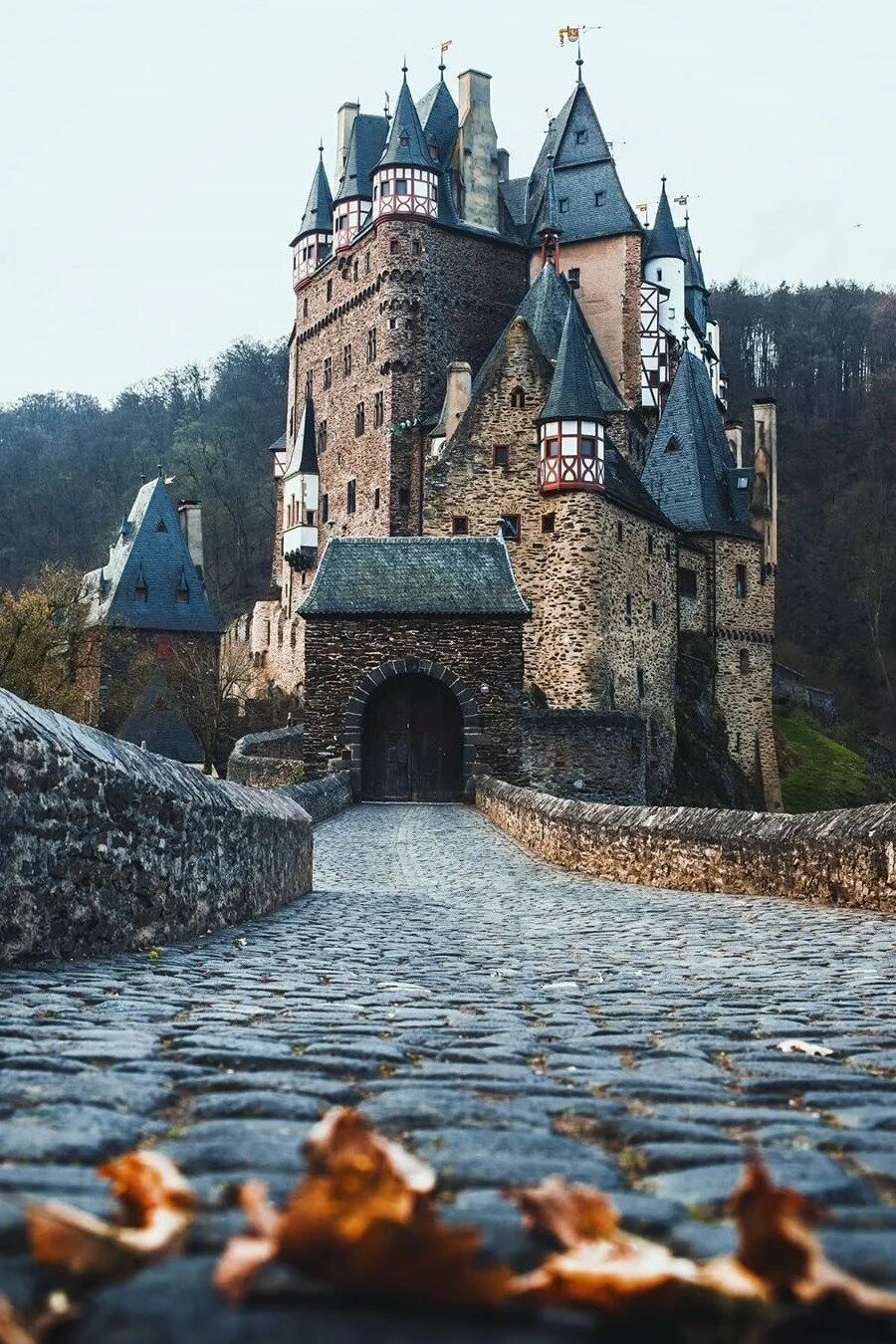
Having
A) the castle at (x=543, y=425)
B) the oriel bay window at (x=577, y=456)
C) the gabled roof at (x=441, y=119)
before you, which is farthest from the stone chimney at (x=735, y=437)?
the oriel bay window at (x=577, y=456)

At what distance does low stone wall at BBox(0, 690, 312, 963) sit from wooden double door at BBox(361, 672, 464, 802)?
24010 mm

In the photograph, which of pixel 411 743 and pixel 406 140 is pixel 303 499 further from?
pixel 411 743

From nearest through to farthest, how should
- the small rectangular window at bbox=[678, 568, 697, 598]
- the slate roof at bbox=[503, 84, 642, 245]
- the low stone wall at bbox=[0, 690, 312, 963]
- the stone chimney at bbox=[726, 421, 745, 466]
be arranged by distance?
the low stone wall at bbox=[0, 690, 312, 963], the small rectangular window at bbox=[678, 568, 697, 598], the slate roof at bbox=[503, 84, 642, 245], the stone chimney at bbox=[726, 421, 745, 466]

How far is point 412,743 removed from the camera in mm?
32969

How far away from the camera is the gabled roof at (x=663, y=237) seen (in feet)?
194

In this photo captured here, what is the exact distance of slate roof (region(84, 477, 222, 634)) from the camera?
62875 mm

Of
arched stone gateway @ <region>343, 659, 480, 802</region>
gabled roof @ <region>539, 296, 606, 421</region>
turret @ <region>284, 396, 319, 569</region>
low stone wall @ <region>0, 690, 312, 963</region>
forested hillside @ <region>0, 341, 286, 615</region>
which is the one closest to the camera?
low stone wall @ <region>0, 690, 312, 963</region>

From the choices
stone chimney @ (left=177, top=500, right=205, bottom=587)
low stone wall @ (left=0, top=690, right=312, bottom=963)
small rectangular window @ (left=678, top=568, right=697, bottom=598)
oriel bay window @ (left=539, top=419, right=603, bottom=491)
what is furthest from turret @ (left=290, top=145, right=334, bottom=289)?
low stone wall @ (left=0, top=690, right=312, bottom=963)

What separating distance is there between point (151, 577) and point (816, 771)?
29.7m

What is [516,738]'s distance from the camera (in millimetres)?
31562

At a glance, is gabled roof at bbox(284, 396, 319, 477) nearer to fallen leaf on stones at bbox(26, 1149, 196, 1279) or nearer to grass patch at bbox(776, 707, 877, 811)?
grass patch at bbox(776, 707, 877, 811)

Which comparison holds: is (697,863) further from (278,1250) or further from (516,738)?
(516,738)

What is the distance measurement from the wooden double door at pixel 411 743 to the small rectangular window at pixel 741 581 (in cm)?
2291

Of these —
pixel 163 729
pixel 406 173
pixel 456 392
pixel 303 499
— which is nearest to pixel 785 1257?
pixel 163 729
